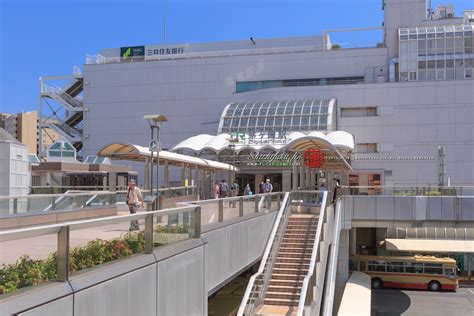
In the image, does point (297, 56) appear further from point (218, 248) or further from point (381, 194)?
point (218, 248)

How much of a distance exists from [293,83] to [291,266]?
37.5 meters

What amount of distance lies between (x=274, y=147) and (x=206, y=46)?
29.5 meters

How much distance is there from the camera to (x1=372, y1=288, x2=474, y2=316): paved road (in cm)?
2992

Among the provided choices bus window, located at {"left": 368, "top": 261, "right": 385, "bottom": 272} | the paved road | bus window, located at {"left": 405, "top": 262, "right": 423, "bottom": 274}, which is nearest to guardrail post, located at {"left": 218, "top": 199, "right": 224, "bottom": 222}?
the paved road

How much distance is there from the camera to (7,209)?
43.4 feet

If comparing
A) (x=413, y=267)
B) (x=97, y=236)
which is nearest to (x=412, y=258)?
(x=413, y=267)

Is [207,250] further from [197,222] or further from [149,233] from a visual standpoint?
[149,233]

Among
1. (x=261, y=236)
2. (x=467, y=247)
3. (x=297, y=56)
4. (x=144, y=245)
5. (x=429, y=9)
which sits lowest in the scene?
(x=467, y=247)

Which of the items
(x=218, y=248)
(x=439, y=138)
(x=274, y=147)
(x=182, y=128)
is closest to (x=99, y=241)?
(x=218, y=248)

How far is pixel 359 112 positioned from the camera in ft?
169

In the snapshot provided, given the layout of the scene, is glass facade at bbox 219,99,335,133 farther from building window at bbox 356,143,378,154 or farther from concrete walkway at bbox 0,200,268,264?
concrete walkway at bbox 0,200,268,264

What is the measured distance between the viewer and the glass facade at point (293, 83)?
178 feet

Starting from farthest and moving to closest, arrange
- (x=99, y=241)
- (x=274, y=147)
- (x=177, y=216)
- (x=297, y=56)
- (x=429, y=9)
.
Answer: (x=429, y=9) → (x=297, y=56) → (x=274, y=147) → (x=177, y=216) → (x=99, y=241)

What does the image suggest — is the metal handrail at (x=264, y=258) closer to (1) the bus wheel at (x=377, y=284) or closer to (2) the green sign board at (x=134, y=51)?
(1) the bus wheel at (x=377, y=284)
